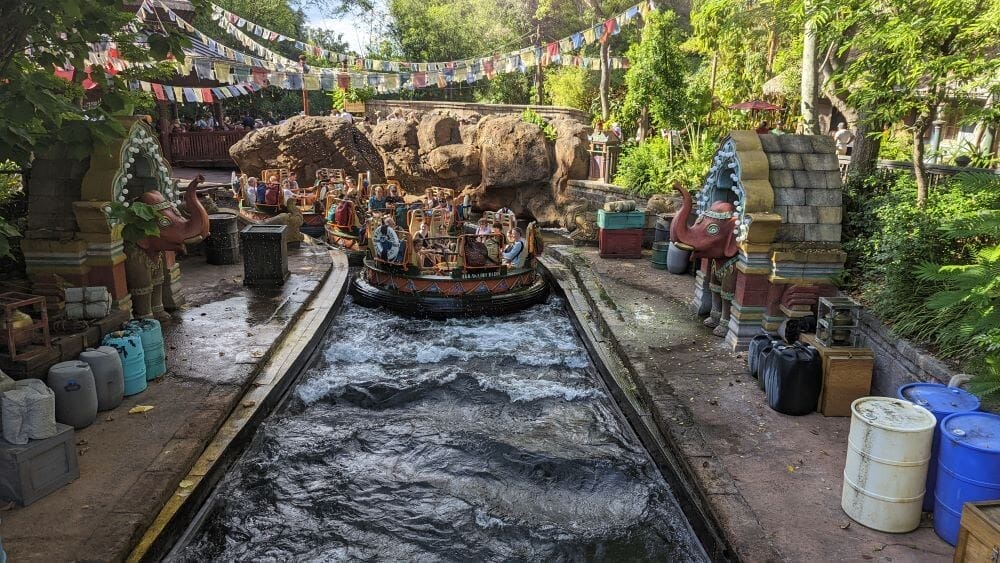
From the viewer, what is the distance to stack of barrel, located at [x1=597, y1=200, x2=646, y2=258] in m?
15.0

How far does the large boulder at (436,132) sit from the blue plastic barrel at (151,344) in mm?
17050

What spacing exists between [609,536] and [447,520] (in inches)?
56.9

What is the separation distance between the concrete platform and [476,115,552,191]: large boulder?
11717 millimetres

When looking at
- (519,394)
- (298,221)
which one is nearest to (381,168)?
(298,221)

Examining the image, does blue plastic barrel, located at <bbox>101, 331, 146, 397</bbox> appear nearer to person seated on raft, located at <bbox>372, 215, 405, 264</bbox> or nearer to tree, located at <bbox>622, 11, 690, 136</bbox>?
person seated on raft, located at <bbox>372, 215, 405, 264</bbox>

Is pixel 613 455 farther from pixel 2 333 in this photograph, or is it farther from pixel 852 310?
pixel 2 333

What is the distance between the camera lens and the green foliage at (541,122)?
75.7ft

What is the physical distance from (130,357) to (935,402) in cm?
775

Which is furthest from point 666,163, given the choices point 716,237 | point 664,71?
point 716,237

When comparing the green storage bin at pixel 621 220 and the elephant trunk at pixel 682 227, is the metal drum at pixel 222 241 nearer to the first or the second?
the green storage bin at pixel 621 220

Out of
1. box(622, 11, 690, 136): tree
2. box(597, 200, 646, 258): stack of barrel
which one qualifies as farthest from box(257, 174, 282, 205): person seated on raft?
box(622, 11, 690, 136): tree

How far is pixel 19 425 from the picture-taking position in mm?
5508

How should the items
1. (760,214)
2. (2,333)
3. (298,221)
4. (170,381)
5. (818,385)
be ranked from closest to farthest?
1. (2,333)
2. (818,385)
3. (170,381)
4. (760,214)
5. (298,221)

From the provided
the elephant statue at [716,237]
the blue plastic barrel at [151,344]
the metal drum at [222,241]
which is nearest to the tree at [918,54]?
the elephant statue at [716,237]
